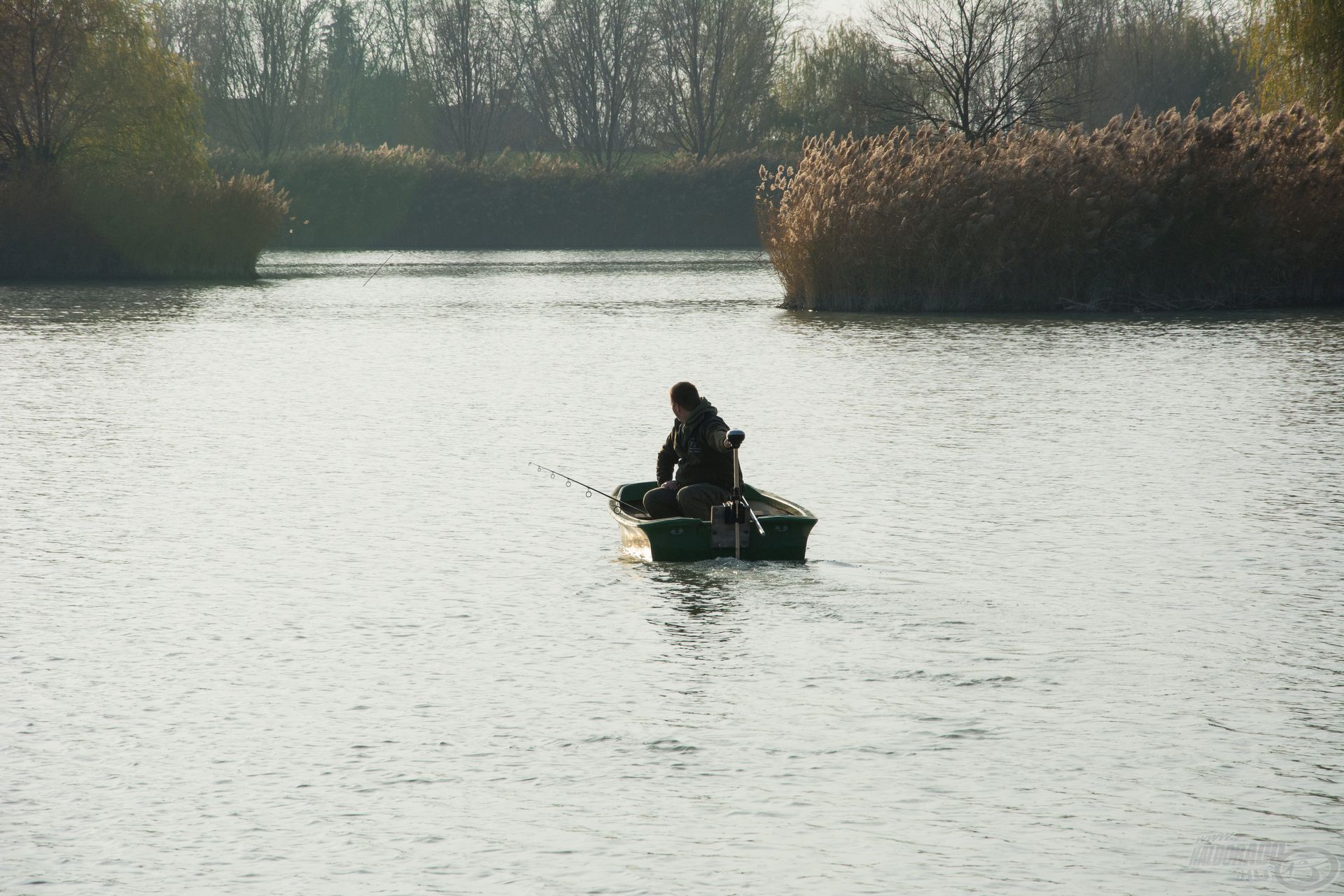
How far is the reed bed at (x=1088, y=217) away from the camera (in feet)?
89.7

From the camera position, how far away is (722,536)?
9156mm

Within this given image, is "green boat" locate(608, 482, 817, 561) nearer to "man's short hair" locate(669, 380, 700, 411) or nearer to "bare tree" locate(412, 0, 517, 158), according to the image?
"man's short hair" locate(669, 380, 700, 411)

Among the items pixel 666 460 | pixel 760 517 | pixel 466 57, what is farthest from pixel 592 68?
pixel 760 517

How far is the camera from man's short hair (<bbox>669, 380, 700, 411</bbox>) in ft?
31.6

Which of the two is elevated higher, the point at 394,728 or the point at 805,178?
the point at 805,178

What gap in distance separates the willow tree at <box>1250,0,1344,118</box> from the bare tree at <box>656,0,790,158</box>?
41504 millimetres

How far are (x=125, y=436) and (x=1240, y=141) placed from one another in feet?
67.6

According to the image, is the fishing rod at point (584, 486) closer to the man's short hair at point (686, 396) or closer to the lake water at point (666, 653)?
the lake water at point (666, 653)

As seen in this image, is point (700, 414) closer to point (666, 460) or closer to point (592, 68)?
point (666, 460)

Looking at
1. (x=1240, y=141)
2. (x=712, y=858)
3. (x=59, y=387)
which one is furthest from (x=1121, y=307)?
(x=712, y=858)

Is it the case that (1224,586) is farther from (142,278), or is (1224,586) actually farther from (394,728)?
(142,278)

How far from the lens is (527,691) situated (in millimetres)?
6887

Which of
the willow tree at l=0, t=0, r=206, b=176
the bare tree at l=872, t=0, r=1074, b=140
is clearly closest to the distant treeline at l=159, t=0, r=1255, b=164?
the bare tree at l=872, t=0, r=1074, b=140

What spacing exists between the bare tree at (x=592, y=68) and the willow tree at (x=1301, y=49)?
45.0 metres
